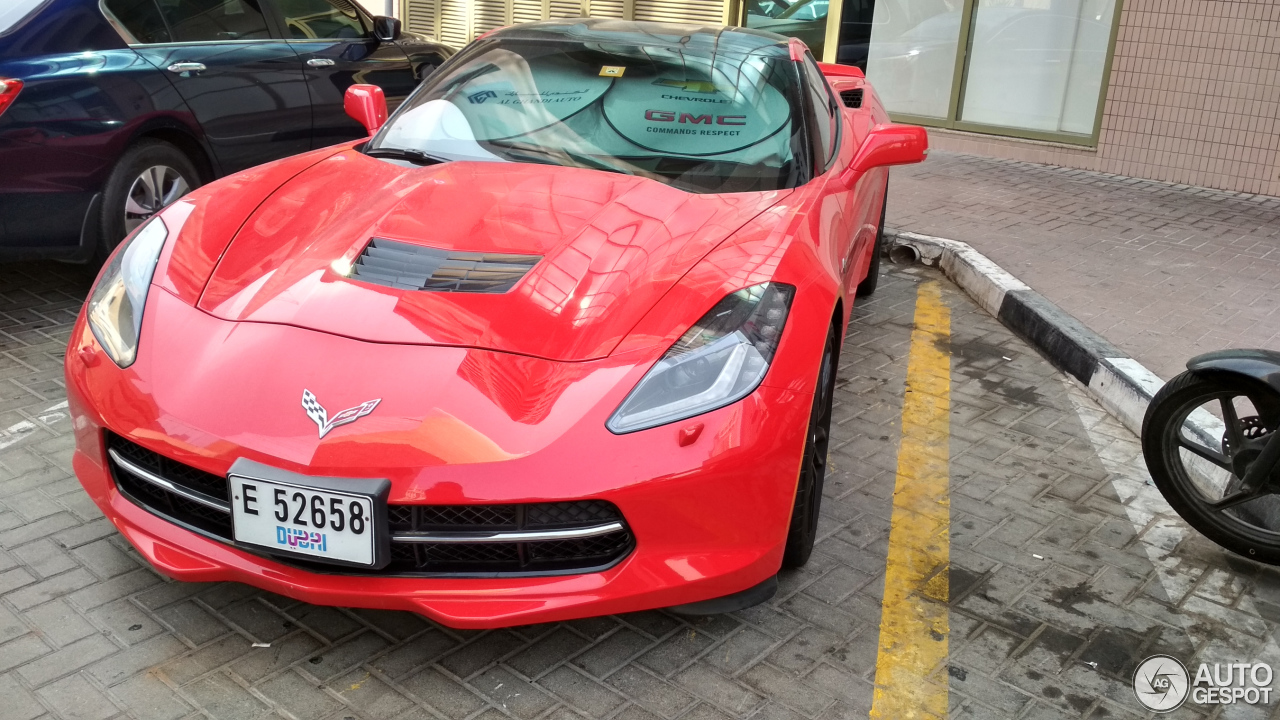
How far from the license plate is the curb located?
9.83 feet

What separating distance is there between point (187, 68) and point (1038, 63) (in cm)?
706

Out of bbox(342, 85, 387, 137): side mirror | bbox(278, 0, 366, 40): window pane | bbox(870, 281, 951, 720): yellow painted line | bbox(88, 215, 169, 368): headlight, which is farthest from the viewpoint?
bbox(278, 0, 366, 40): window pane

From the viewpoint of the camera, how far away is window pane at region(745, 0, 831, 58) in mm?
10375

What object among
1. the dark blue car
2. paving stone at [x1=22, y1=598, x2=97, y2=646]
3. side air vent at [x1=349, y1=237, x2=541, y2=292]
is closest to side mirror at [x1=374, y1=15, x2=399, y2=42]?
the dark blue car

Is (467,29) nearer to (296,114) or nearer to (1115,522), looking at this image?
(296,114)

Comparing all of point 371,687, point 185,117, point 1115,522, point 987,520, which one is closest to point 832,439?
point 987,520

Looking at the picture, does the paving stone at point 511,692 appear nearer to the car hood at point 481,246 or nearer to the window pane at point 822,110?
the car hood at point 481,246

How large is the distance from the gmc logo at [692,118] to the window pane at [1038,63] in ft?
21.1

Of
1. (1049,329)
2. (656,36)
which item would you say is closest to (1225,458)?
(1049,329)

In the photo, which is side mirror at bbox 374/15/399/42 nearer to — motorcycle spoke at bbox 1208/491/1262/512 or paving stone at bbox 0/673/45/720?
paving stone at bbox 0/673/45/720

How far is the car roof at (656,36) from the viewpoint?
396 cm

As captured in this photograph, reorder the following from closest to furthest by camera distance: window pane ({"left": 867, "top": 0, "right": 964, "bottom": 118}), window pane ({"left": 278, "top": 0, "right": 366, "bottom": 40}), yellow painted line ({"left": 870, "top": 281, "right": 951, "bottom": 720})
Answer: yellow painted line ({"left": 870, "top": 281, "right": 951, "bottom": 720})
window pane ({"left": 278, "top": 0, "right": 366, "bottom": 40})
window pane ({"left": 867, "top": 0, "right": 964, "bottom": 118})

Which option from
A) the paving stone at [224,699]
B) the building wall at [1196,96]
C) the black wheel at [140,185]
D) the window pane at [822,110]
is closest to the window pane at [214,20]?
the black wheel at [140,185]

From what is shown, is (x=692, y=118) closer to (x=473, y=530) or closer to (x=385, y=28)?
(x=473, y=530)
